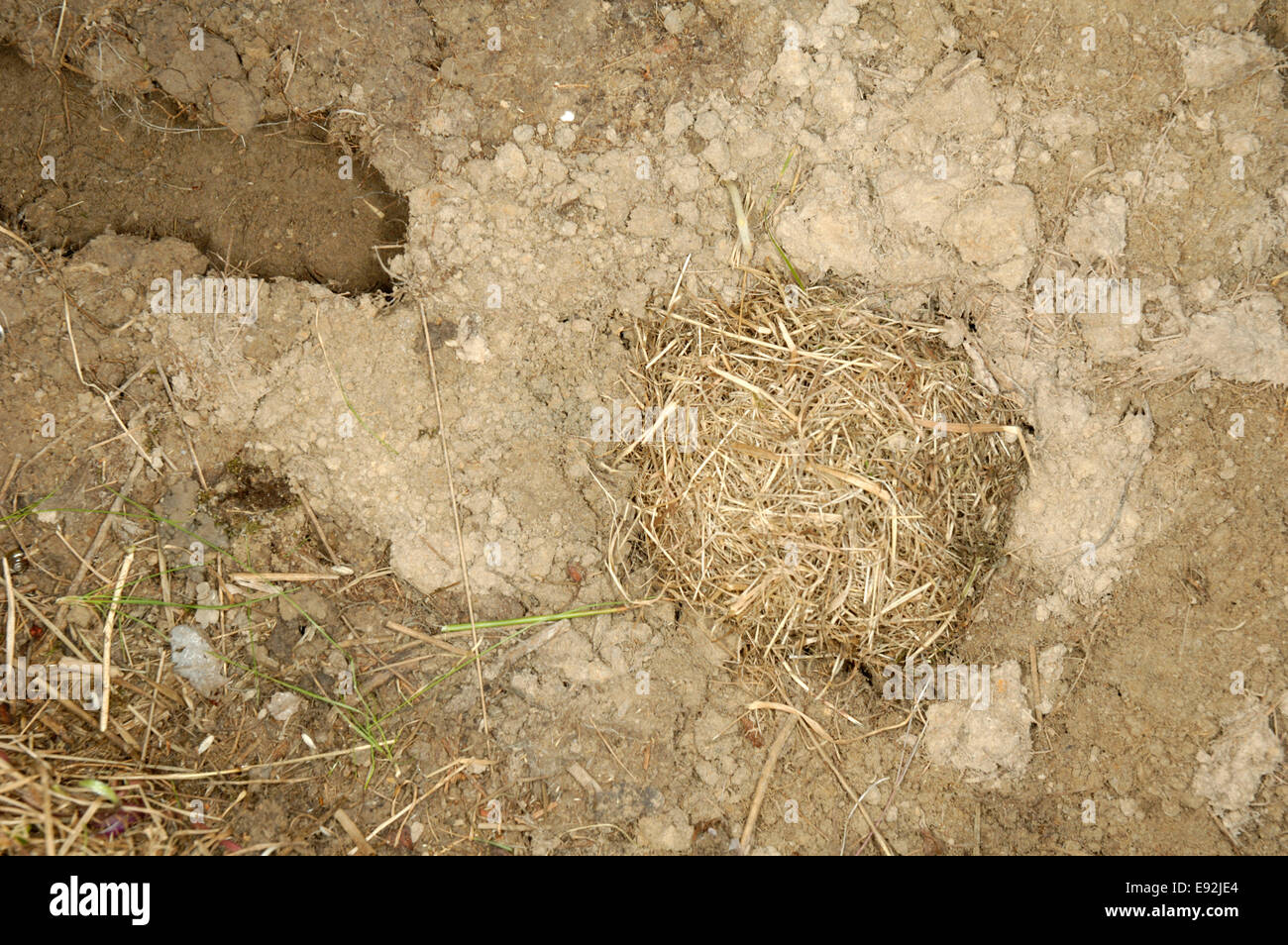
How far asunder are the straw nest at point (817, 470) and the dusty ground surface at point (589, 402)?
0.12 metres

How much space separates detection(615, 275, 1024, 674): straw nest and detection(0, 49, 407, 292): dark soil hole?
45.2 inches

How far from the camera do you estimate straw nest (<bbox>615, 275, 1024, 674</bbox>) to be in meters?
2.72

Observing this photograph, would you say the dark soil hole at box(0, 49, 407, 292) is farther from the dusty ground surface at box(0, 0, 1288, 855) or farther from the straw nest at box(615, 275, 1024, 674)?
the straw nest at box(615, 275, 1024, 674)

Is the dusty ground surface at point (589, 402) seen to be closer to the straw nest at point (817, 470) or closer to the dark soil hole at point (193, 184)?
the dark soil hole at point (193, 184)

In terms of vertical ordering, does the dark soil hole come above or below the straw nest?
above

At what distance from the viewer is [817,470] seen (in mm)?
2699

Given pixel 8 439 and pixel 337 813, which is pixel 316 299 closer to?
pixel 8 439

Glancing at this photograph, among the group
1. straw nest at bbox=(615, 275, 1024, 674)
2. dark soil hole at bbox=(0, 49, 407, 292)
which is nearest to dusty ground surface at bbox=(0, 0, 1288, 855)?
dark soil hole at bbox=(0, 49, 407, 292)

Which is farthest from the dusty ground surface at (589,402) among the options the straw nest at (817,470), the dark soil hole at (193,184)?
the straw nest at (817,470)

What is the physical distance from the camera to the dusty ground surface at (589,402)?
2727 mm

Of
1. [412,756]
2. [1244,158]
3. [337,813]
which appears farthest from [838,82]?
[337,813]

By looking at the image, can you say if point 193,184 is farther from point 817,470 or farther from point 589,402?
point 817,470

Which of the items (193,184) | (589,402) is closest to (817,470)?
(589,402)

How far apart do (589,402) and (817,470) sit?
0.83m
